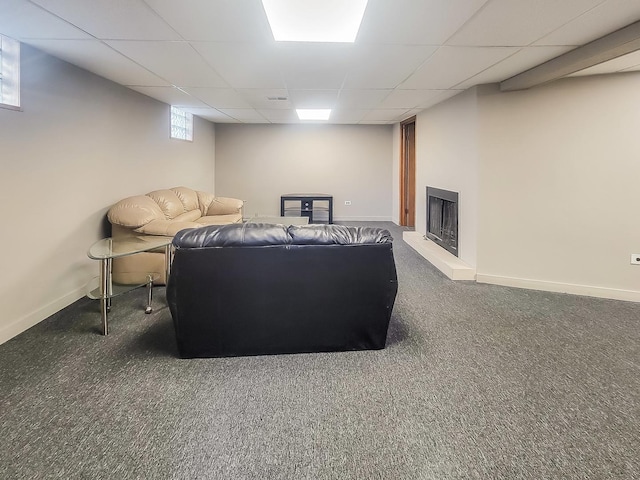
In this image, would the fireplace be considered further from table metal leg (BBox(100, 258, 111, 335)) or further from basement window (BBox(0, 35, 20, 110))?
basement window (BBox(0, 35, 20, 110))

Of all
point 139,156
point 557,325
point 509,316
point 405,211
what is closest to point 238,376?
point 509,316

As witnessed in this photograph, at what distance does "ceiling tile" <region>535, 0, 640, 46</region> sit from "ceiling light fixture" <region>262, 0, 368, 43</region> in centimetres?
140

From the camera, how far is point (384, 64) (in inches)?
127

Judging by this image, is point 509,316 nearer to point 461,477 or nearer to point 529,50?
point 461,477

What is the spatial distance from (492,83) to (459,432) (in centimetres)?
358

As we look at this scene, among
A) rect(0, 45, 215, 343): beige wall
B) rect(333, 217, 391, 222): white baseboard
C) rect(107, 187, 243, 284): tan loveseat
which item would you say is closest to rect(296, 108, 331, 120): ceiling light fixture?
rect(333, 217, 391, 222): white baseboard

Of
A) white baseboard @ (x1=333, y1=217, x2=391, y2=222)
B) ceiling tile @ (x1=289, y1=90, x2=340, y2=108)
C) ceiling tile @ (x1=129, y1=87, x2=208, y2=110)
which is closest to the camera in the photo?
ceiling tile @ (x1=129, y1=87, x2=208, y2=110)

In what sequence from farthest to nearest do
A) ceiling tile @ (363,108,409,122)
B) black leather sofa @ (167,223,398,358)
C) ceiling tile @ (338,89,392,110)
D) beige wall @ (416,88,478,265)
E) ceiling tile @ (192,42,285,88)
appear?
ceiling tile @ (363,108,409,122) < ceiling tile @ (338,89,392,110) < beige wall @ (416,88,478,265) < ceiling tile @ (192,42,285,88) < black leather sofa @ (167,223,398,358)

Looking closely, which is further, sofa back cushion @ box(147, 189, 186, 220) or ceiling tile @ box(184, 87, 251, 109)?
sofa back cushion @ box(147, 189, 186, 220)

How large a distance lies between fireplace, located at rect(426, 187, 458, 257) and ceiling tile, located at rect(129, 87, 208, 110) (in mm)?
3787

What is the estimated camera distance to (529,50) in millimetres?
2781

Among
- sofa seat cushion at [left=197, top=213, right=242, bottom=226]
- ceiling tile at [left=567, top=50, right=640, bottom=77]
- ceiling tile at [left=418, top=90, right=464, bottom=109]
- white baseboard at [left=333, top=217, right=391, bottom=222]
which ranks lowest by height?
sofa seat cushion at [left=197, top=213, right=242, bottom=226]

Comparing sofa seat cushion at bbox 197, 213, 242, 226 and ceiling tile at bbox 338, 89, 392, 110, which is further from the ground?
ceiling tile at bbox 338, 89, 392, 110

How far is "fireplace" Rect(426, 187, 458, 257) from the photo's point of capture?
461cm
